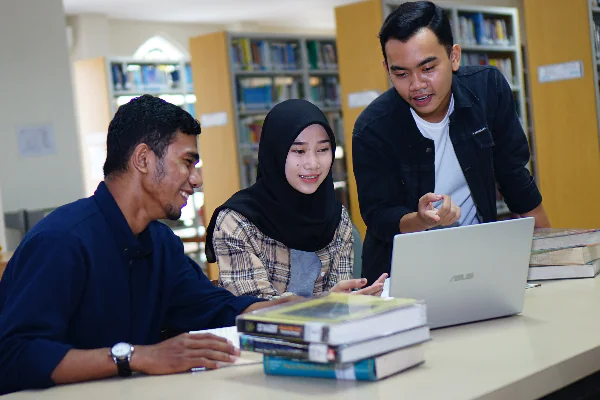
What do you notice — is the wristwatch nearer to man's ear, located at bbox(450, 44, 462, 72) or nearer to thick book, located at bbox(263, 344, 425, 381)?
thick book, located at bbox(263, 344, 425, 381)

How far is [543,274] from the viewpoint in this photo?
2.28 meters

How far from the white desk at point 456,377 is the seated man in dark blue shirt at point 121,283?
5 centimetres

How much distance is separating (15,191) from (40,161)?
33 cm

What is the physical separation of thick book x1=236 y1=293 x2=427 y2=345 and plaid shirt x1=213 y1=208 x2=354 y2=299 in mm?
713

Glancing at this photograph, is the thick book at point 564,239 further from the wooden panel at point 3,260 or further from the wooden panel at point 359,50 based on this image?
the wooden panel at point 359,50

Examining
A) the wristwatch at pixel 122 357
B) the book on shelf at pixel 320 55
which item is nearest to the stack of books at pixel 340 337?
the wristwatch at pixel 122 357

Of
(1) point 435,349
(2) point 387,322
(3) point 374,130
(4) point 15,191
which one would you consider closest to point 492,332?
(1) point 435,349

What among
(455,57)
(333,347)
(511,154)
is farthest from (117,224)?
(511,154)

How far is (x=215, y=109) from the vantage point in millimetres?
A: 7273

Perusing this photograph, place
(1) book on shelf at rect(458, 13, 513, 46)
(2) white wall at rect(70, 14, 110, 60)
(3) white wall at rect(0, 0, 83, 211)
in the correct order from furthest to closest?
(2) white wall at rect(70, 14, 110, 60), (1) book on shelf at rect(458, 13, 513, 46), (3) white wall at rect(0, 0, 83, 211)

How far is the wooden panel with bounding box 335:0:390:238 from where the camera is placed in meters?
6.03

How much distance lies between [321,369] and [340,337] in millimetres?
95

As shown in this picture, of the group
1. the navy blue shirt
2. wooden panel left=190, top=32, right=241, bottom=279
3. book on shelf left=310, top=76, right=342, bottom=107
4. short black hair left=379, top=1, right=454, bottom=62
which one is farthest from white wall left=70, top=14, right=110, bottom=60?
the navy blue shirt

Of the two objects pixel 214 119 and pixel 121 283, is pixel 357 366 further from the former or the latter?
pixel 214 119
